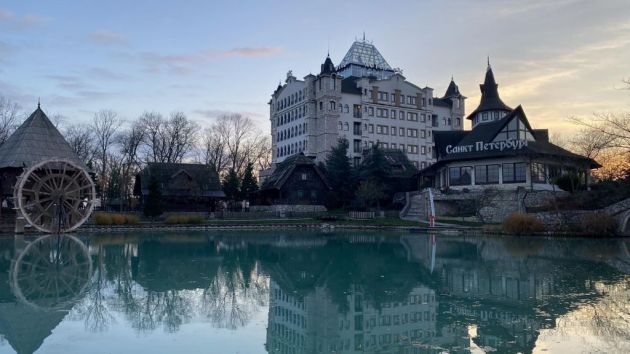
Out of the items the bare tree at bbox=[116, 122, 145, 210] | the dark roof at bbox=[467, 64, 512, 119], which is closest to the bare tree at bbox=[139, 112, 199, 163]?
the bare tree at bbox=[116, 122, 145, 210]

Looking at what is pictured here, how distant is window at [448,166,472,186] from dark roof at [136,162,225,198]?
25501 millimetres

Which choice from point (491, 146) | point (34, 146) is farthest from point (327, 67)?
Result: point (34, 146)

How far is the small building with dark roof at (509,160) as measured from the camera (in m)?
44.9

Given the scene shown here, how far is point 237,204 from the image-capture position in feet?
207

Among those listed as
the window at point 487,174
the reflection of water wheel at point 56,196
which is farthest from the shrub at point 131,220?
the window at point 487,174

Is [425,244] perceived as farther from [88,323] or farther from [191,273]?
[88,323]

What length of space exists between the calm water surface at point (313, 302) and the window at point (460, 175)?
79.6 ft

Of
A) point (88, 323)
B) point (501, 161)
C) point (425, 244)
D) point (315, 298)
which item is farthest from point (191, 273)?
point (501, 161)

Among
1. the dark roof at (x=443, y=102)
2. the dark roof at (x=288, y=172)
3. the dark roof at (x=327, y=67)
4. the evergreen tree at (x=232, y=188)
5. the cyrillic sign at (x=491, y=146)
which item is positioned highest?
the dark roof at (x=327, y=67)

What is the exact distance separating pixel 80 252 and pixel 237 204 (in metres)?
38.2

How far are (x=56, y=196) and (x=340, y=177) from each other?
101ft

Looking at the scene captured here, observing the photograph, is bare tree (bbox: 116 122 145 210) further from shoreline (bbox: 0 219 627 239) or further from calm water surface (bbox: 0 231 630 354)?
calm water surface (bbox: 0 231 630 354)

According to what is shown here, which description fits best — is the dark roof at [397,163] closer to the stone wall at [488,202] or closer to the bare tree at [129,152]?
the stone wall at [488,202]

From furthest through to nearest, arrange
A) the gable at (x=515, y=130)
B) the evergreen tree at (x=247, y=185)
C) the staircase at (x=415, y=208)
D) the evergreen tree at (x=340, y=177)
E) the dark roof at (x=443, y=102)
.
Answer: the dark roof at (x=443, y=102), the evergreen tree at (x=247, y=185), the evergreen tree at (x=340, y=177), the staircase at (x=415, y=208), the gable at (x=515, y=130)
